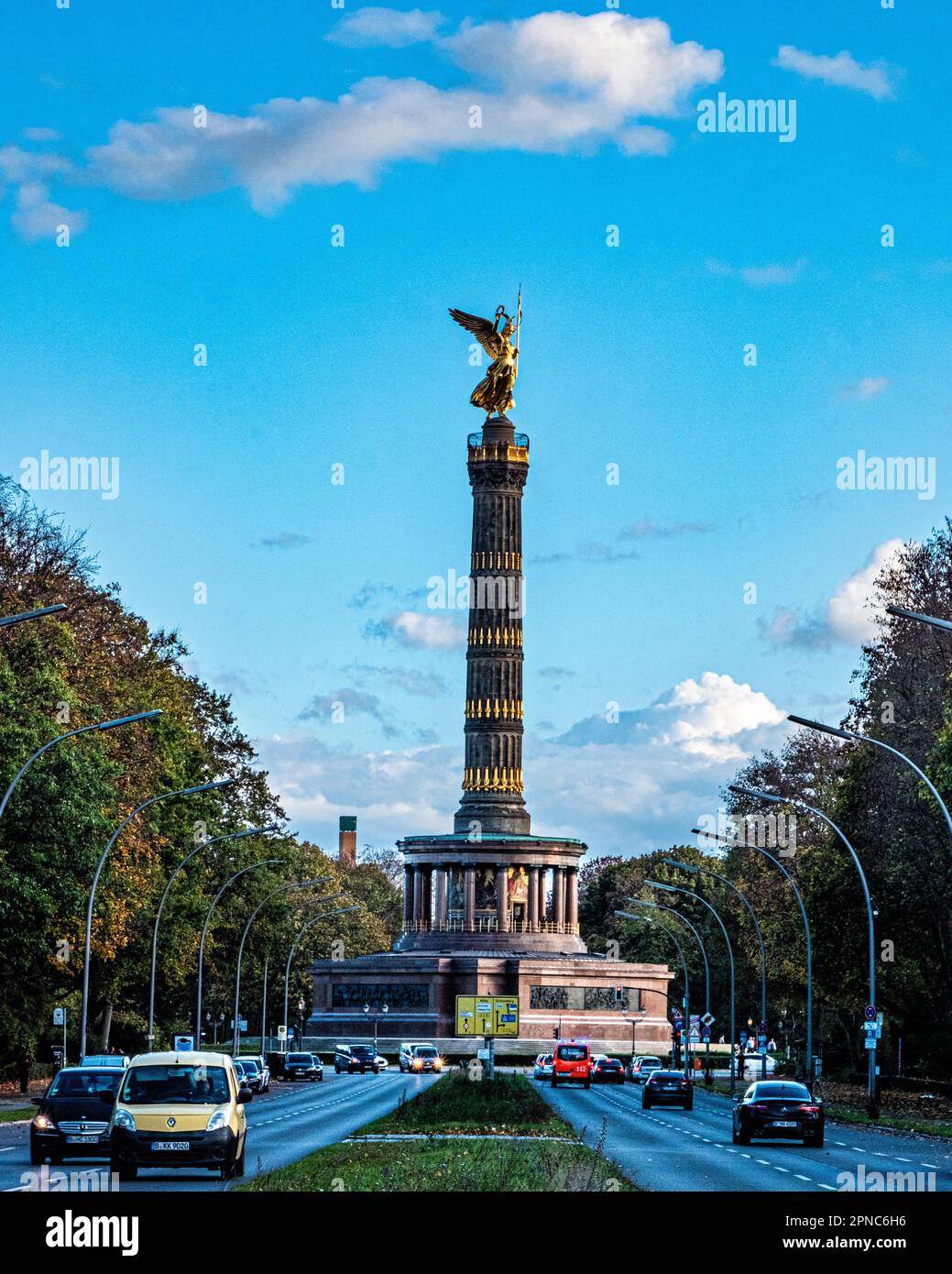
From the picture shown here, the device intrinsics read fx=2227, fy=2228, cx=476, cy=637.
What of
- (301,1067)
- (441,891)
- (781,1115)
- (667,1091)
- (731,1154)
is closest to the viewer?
(731,1154)

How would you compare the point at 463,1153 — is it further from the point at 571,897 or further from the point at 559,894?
the point at 571,897

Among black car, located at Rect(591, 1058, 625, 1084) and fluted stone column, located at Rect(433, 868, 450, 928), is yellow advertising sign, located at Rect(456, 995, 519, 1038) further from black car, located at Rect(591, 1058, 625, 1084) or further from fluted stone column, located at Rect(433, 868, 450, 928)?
black car, located at Rect(591, 1058, 625, 1084)

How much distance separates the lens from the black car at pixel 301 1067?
86812 millimetres

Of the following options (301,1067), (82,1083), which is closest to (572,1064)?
(301,1067)

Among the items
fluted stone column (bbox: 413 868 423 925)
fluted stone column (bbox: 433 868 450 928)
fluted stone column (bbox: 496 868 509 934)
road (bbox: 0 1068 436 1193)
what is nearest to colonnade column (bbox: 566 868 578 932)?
fluted stone column (bbox: 496 868 509 934)

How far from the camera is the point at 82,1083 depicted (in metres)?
33.0

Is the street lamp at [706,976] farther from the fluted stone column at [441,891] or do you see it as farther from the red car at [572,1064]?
the fluted stone column at [441,891]

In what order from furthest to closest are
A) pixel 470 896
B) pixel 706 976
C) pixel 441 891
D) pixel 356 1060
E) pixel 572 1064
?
pixel 441 891
pixel 470 896
pixel 706 976
pixel 356 1060
pixel 572 1064

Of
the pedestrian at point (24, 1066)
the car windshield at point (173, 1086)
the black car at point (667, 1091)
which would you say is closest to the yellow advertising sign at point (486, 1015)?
the pedestrian at point (24, 1066)

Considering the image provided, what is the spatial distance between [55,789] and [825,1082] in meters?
45.5

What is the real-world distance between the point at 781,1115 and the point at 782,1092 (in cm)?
80

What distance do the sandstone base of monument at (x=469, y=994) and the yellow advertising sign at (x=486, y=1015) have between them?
1155mm
